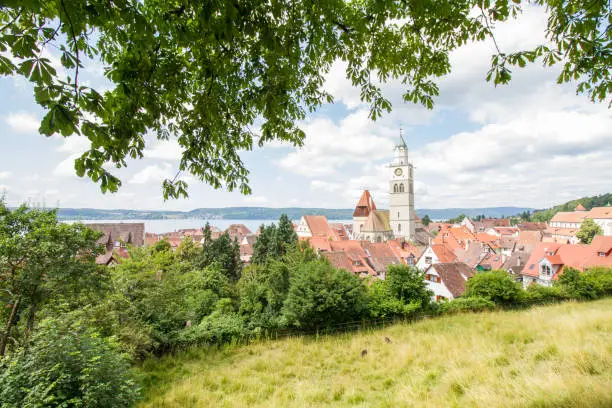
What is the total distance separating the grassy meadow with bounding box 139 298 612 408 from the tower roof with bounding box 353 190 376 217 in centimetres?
5341

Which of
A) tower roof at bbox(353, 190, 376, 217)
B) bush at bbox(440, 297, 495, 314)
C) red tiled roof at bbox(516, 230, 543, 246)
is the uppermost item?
tower roof at bbox(353, 190, 376, 217)

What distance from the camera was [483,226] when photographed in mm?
113750

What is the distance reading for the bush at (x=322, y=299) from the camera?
10789 mm

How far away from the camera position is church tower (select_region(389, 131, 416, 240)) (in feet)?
203

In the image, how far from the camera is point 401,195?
63.3 m

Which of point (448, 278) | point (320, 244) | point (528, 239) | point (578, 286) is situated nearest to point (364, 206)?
point (320, 244)

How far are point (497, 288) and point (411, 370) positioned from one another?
1003 centimetres

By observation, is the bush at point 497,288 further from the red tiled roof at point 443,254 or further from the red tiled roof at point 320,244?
the red tiled roof at point 320,244

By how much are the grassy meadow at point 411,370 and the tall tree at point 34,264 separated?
10.1 feet

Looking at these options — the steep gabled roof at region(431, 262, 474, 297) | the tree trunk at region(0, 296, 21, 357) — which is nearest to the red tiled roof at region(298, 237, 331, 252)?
the steep gabled roof at region(431, 262, 474, 297)

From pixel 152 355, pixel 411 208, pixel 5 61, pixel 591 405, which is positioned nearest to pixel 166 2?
pixel 5 61

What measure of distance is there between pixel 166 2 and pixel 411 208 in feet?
214

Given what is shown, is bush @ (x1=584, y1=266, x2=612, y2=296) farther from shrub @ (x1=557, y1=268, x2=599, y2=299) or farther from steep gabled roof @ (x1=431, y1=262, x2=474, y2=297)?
steep gabled roof @ (x1=431, y1=262, x2=474, y2=297)

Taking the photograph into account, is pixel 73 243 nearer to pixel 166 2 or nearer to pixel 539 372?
pixel 166 2
